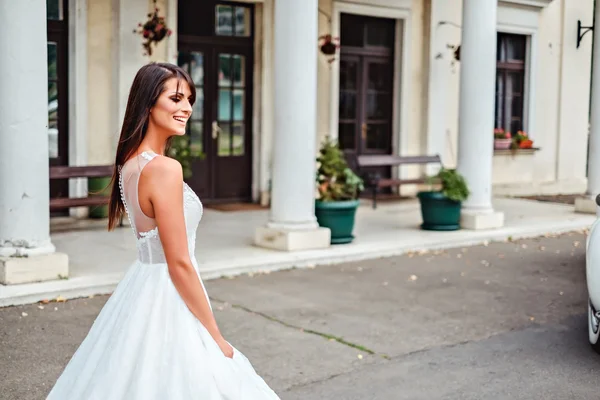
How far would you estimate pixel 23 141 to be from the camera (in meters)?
7.49

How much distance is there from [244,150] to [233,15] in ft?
6.36

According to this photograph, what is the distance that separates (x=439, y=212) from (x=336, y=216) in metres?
1.84

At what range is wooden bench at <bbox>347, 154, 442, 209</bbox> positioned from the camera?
13.5m

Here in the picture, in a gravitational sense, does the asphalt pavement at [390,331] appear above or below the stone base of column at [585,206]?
below

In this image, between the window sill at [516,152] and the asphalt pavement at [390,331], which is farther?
the window sill at [516,152]

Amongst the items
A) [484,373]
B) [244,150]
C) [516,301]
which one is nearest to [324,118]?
[244,150]

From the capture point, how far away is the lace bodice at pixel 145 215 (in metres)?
3.16

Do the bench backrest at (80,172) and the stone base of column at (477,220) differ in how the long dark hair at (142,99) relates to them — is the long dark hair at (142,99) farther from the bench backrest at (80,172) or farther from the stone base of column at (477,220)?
the stone base of column at (477,220)

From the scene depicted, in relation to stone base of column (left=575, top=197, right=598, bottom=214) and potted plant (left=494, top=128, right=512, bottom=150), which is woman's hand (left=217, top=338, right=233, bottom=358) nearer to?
stone base of column (left=575, top=197, right=598, bottom=214)

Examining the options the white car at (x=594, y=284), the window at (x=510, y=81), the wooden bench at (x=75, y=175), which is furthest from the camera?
the window at (x=510, y=81)

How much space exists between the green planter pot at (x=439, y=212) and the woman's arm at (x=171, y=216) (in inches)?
325

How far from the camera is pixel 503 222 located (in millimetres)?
12086

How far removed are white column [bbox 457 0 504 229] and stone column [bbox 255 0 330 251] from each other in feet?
8.60

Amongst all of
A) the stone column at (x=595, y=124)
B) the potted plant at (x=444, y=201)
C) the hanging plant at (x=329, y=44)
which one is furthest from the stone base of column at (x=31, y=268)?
the stone column at (x=595, y=124)
